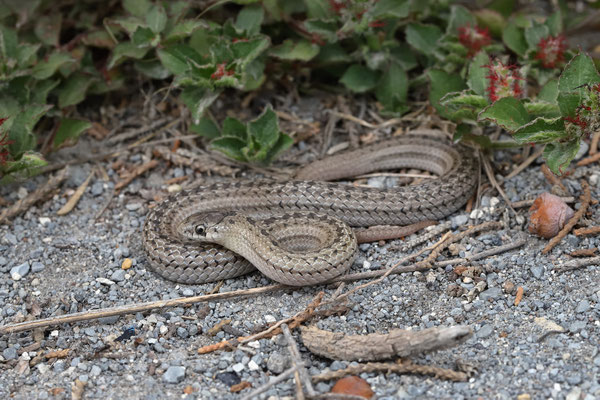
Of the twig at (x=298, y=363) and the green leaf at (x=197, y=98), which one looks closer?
the twig at (x=298, y=363)

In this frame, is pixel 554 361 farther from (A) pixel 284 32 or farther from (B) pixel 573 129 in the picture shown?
(A) pixel 284 32

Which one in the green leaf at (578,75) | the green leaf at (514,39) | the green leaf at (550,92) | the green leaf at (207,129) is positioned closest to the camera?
the green leaf at (578,75)

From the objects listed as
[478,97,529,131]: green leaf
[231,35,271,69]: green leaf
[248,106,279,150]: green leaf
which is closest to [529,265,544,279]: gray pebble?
[478,97,529,131]: green leaf

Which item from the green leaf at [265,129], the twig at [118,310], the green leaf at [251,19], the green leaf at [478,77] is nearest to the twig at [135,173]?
the green leaf at [265,129]

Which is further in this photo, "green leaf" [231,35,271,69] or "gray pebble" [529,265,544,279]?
"green leaf" [231,35,271,69]

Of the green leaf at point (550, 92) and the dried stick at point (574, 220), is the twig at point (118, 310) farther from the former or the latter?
the green leaf at point (550, 92)

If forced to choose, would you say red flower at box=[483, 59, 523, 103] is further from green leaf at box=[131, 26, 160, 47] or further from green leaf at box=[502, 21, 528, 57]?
green leaf at box=[131, 26, 160, 47]

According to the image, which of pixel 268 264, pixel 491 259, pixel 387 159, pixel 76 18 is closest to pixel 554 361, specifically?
pixel 491 259
